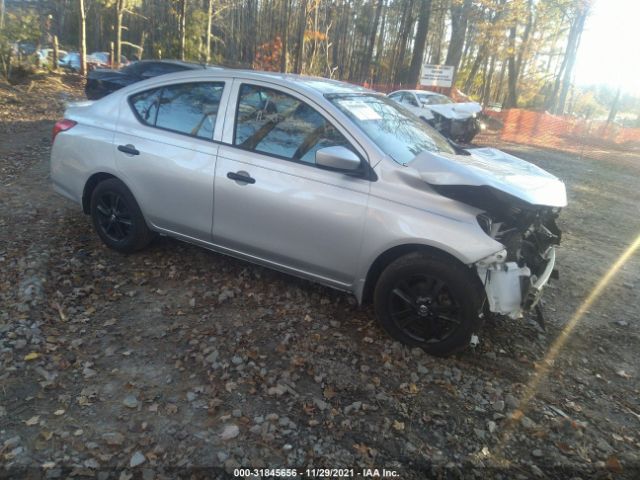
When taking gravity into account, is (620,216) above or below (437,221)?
below

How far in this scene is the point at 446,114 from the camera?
47.4 ft

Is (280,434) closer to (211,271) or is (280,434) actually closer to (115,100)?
(211,271)

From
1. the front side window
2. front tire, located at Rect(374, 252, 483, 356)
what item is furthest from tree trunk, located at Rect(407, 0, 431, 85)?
front tire, located at Rect(374, 252, 483, 356)

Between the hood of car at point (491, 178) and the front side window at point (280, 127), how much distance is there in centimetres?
62

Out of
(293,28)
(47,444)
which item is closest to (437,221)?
(47,444)

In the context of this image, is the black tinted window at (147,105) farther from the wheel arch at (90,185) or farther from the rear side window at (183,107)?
the wheel arch at (90,185)

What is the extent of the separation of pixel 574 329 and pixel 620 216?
4.82 meters

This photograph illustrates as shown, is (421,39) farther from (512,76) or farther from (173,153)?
(173,153)

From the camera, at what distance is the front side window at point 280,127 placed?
353 cm

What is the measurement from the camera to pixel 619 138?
1967 cm

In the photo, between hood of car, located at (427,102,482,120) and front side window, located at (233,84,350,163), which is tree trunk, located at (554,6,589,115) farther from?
front side window, located at (233,84,350,163)

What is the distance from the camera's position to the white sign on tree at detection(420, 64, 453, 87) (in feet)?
61.4

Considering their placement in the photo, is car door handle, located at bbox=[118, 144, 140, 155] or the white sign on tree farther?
the white sign on tree

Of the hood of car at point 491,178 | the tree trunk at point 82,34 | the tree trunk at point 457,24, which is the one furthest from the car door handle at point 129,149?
the tree trunk at point 457,24
